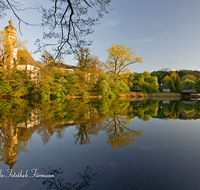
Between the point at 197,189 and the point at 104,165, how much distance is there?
196 cm

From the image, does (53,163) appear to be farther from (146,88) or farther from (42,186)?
(146,88)

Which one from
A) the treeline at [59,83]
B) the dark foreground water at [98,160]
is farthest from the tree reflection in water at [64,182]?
the treeline at [59,83]

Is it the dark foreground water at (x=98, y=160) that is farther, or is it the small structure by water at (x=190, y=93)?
the small structure by water at (x=190, y=93)

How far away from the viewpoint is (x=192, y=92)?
6044cm

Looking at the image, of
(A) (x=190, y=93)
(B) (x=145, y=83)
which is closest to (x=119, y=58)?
(B) (x=145, y=83)

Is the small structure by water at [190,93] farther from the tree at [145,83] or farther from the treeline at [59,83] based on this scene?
the treeline at [59,83]

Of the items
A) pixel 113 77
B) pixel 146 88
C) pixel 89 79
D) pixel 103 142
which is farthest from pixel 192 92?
pixel 103 142

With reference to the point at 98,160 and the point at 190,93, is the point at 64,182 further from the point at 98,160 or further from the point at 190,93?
the point at 190,93

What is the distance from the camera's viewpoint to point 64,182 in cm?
298

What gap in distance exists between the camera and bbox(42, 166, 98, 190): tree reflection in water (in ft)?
9.30

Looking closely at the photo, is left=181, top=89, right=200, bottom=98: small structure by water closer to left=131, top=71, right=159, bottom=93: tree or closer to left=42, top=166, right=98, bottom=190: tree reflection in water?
left=131, top=71, right=159, bottom=93: tree

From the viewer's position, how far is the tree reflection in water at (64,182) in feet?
9.30

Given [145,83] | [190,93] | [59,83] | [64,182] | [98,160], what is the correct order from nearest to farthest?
1. [64,182]
2. [98,160]
3. [59,83]
4. [145,83]
5. [190,93]

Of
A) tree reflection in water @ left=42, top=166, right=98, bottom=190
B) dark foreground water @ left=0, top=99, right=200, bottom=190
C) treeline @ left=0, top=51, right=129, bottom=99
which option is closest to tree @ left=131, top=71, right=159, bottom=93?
treeline @ left=0, top=51, right=129, bottom=99
